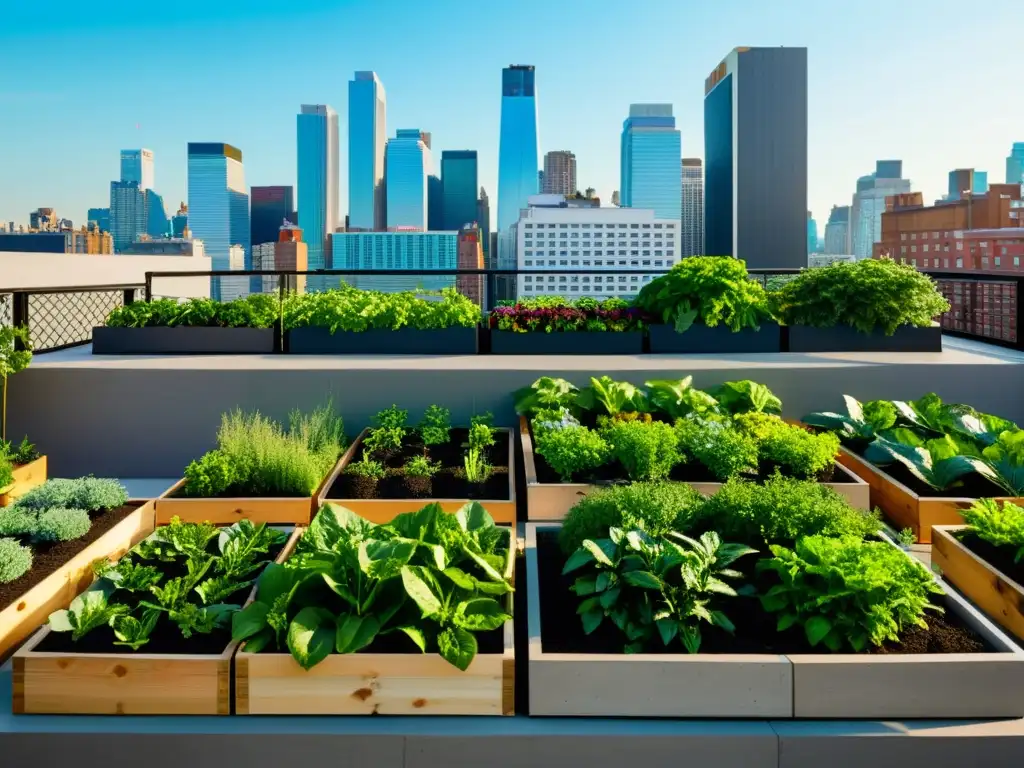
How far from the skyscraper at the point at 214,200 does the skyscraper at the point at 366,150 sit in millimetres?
7969

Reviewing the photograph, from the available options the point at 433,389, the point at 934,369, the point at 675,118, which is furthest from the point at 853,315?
the point at 675,118

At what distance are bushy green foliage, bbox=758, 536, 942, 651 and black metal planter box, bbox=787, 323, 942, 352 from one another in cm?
376

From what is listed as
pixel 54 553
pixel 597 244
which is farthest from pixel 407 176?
pixel 54 553

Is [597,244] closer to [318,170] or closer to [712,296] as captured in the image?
[712,296]

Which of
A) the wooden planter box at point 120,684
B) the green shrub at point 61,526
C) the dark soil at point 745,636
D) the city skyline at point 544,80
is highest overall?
the city skyline at point 544,80

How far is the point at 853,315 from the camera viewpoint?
20.3ft

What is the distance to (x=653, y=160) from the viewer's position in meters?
98.2

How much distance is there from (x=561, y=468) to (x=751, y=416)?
49.2 inches

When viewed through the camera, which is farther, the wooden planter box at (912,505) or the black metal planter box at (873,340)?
the black metal planter box at (873,340)

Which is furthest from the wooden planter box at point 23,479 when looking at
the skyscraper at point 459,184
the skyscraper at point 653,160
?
the skyscraper at point 653,160

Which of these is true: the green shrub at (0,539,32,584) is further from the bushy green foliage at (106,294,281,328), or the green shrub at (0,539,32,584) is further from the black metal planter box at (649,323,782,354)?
the black metal planter box at (649,323,782,354)

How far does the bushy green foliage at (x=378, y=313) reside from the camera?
6.28 metres

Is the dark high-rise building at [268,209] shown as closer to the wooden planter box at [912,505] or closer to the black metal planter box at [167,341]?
the black metal planter box at [167,341]

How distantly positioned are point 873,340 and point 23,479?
18.1ft
